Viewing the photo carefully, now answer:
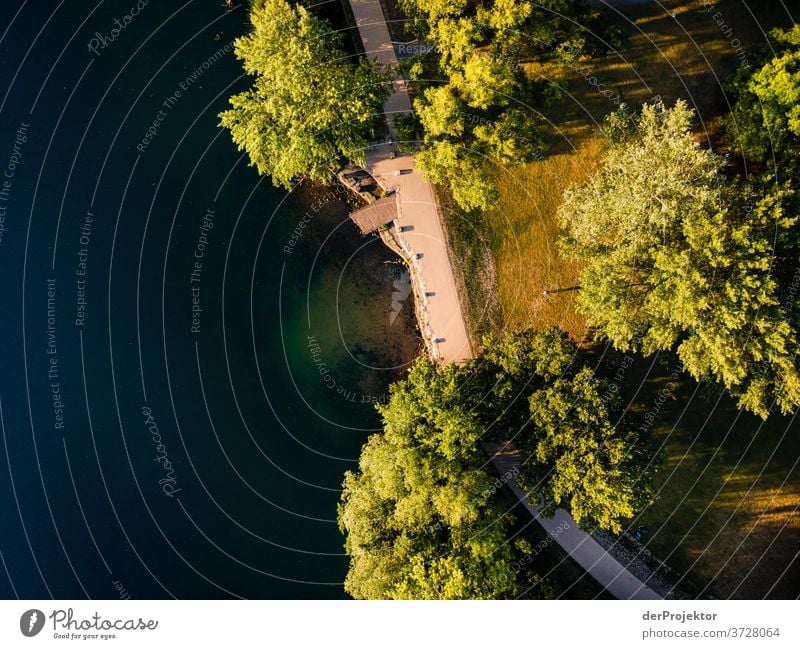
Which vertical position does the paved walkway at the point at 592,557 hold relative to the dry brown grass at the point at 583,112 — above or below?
below

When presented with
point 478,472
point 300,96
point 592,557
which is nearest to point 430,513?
point 478,472

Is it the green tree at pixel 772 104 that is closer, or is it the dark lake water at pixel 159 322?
the green tree at pixel 772 104

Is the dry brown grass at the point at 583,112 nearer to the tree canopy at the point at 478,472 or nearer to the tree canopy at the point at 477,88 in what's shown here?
the tree canopy at the point at 477,88

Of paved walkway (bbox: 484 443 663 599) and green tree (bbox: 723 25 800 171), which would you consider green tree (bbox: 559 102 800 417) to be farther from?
paved walkway (bbox: 484 443 663 599)

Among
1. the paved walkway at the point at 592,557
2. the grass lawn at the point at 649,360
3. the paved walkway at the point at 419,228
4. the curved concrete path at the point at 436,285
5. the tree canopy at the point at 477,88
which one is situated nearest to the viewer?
the tree canopy at the point at 477,88

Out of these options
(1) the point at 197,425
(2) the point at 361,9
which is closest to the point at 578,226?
(2) the point at 361,9

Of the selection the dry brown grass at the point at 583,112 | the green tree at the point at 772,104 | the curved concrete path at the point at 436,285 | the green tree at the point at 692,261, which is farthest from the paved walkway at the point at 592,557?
the green tree at the point at 772,104

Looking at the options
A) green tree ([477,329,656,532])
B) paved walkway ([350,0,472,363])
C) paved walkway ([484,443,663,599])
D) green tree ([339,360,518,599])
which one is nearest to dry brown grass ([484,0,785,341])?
paved walkway ([350,0,472,363])
